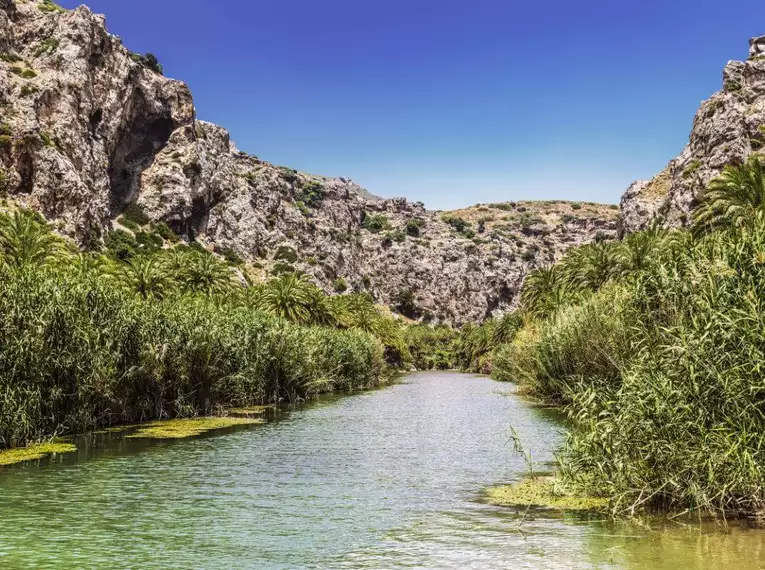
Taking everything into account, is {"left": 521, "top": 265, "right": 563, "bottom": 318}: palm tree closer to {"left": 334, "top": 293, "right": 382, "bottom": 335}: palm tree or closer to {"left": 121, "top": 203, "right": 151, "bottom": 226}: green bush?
{"left": 334, "top": 293, "right": 382, "bottom": 335}: palm tree

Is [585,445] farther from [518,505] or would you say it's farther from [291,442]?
[291,442]

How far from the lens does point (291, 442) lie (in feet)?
106

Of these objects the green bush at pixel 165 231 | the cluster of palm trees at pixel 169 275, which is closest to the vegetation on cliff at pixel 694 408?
the cluster of palm trees at pixel 169 275

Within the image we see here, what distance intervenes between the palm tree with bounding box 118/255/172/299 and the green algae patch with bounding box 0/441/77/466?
32522 mm

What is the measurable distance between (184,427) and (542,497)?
23265 mm

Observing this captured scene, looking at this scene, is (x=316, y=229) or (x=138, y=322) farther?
(x=316, y=229)

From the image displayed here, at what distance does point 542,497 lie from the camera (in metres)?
18.9

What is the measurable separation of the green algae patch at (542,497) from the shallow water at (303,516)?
766 mm

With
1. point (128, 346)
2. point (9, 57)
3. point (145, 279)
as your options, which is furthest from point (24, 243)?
point (9, 57)

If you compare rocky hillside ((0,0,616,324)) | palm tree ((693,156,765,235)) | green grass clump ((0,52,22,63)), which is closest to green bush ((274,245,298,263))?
rocky hillside ((0,0,616,324))

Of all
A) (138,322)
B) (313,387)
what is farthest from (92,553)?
(313,387)

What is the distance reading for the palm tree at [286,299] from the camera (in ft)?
248

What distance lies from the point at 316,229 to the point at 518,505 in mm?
178189

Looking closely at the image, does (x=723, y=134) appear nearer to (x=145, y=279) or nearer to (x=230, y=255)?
(x=145, y=279)
